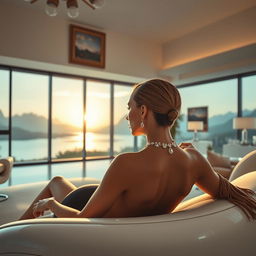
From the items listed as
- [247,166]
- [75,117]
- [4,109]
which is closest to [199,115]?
[75,117]

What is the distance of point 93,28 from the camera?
19.2ft

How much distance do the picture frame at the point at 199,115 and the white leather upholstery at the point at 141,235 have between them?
6.54m

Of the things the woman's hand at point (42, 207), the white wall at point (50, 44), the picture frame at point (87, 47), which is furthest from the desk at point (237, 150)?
the woman's hand at point (42, 207)

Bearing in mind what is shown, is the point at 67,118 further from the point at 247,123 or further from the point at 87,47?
the point at 247,123

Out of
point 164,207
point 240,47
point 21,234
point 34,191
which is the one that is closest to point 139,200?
point 164,207

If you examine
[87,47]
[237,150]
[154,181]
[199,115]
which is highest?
[87,47]

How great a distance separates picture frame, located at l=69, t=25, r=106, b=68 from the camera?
5.61 m

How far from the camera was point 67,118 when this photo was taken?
277 inches

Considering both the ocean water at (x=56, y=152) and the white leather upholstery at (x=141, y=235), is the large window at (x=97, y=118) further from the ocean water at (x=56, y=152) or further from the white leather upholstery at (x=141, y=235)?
the white leather upholstery at (x=141, y=235)

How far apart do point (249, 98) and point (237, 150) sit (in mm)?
A: 1650

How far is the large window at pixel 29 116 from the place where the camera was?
6234mm

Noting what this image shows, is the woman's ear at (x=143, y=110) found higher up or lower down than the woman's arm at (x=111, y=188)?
higher up

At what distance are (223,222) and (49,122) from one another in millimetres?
6347

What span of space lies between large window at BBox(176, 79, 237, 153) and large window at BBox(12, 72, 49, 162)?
4.26 meters
